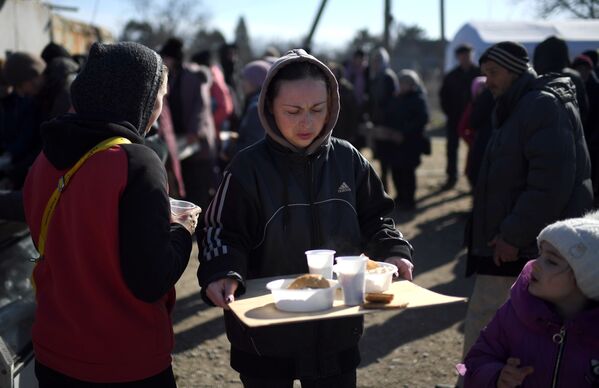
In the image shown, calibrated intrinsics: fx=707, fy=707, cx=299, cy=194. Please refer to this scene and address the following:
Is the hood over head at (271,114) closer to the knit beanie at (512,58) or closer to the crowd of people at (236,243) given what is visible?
the crowd of people at (236,243)

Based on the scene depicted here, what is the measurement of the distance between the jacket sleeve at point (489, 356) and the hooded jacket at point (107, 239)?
1081 millimetres

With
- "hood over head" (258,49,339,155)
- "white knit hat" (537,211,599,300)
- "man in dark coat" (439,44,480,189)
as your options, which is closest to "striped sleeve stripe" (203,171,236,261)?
"hood over head" (258,49,339,155)

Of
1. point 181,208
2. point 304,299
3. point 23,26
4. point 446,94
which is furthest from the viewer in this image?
point 446,94

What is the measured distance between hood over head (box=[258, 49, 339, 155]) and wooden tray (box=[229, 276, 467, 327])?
570 millimetres

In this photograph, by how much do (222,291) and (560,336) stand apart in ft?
3.76

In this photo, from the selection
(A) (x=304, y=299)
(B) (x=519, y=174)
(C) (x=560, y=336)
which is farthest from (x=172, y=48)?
(C) (x=560, y=336)

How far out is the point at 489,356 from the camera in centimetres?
254

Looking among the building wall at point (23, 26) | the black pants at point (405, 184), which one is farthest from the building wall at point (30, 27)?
the black pants at point (405, 184)

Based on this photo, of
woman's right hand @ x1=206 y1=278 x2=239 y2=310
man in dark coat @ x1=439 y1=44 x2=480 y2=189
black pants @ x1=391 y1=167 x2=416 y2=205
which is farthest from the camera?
man in dark coat @ x1=439 y1=44 x2=480 y2=189

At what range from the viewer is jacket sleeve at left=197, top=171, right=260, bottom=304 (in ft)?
7.95

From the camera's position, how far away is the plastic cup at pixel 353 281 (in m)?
2.24

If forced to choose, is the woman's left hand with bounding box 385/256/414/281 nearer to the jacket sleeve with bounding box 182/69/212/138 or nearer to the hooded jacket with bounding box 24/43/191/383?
the hooded jacket with bounding box 24/43/191/383

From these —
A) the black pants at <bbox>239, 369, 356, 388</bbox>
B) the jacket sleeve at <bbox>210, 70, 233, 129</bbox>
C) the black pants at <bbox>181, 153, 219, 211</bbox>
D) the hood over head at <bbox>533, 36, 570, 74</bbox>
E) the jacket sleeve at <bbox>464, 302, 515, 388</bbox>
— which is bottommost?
the black pants at <bbox>181, 153, 219, 211</bbox>

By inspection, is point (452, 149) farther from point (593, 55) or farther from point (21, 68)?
point (21, 68)
